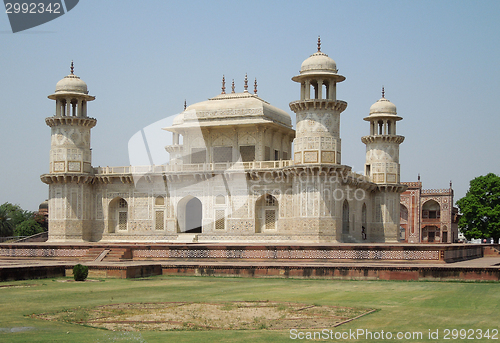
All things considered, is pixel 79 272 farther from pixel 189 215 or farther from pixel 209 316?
pixel 189 215

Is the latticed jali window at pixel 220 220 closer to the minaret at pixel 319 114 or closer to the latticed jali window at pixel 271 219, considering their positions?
the latticed jali window at pixel 271 219

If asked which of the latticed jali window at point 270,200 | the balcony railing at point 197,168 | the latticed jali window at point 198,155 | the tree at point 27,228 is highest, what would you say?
the latticed jali window at point 198,155

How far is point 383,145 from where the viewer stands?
3816 centimetres

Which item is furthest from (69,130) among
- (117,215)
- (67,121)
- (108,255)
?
(108,255)

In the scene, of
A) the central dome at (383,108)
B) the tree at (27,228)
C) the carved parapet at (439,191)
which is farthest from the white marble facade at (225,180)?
the carved parapet at (439,191)

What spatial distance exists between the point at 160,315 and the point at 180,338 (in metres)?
2.06

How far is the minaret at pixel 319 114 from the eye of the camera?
96.6 feet

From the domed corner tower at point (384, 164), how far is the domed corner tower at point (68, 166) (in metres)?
16.6

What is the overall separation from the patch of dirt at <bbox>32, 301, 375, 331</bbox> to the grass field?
33 cm

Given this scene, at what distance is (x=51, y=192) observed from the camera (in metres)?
33.8

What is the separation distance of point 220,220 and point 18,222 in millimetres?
26260

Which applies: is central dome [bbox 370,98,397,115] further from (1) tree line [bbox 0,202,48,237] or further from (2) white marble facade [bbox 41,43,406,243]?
(1) tree line [bbox 0,202,48,237]

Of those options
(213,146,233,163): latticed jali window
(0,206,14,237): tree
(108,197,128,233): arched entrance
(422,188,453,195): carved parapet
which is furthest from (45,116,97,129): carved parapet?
(422,188,453,195): carved parapet

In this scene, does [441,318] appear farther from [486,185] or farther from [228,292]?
[486,185]
